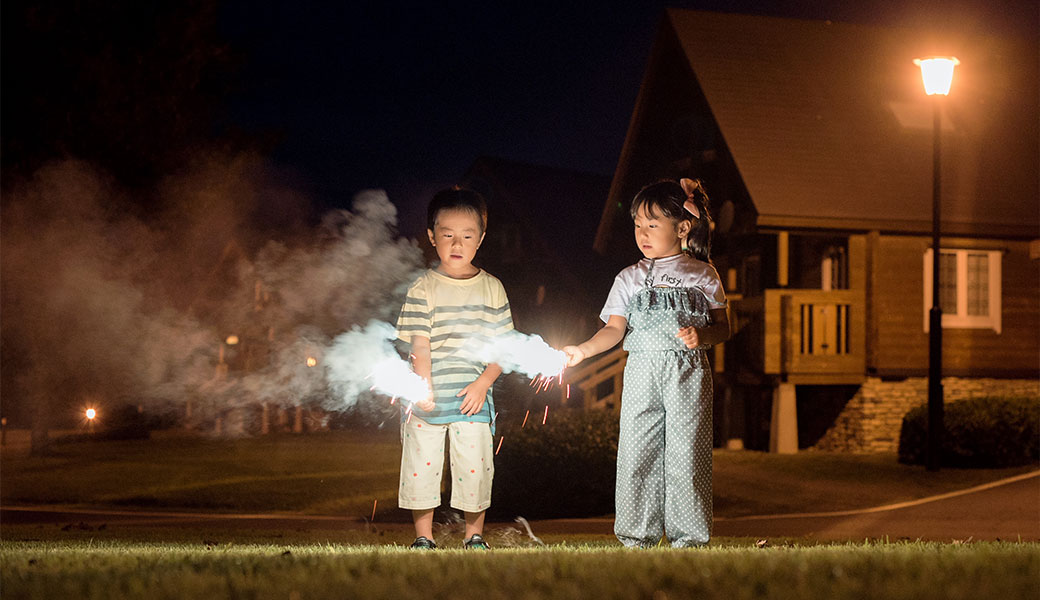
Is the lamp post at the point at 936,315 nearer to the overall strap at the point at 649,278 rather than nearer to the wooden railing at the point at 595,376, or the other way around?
the wooden railing at the point at 595,376

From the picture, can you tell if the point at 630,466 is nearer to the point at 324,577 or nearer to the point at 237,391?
the point at 324,577

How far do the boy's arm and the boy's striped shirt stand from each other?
5 centimetres

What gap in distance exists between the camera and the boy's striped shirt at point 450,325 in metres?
6.45

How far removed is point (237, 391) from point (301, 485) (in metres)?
10.8

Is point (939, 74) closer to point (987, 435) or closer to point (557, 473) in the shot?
point (987, 435)

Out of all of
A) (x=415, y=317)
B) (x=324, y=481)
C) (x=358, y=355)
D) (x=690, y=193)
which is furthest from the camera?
(x=324, y=481)

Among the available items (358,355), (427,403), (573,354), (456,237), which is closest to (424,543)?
(427,403)

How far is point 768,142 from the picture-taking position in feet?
66.8

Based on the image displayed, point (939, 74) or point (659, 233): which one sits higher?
point (939, 74)

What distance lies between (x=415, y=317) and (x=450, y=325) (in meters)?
0.23

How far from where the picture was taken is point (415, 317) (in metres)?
6.48

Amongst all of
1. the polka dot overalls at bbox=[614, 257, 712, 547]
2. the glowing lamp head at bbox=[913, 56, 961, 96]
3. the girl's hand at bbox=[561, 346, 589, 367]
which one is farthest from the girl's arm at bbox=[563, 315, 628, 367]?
the glowing lamp head at bbox=[913, 56, 961, 96]

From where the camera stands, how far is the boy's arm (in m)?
6.39

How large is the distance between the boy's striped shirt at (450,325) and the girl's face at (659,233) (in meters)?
1.03
